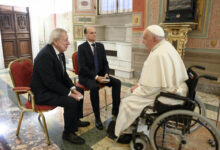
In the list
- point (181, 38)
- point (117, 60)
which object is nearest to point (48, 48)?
point (181, 38)

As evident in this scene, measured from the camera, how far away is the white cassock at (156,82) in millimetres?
1628

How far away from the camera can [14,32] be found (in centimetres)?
597

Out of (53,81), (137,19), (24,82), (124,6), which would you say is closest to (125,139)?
A: (53,81)

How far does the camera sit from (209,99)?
10.7 ft

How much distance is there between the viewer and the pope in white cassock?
1.63m

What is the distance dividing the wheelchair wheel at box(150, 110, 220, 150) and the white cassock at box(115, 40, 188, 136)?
21cm

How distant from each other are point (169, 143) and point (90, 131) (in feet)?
3.00

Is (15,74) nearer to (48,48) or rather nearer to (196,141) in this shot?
(48,48)

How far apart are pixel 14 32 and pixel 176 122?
6.04 metres

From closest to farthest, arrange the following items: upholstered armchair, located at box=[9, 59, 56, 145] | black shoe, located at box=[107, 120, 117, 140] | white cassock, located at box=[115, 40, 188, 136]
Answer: white cassock, located at box=[115, 40, 188, 136] → upholstered armchair, located at box=[9, 59, 56, 145] → black shoe, located at box=[107, 120, 117, 140]

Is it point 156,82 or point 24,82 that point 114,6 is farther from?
point 156,82

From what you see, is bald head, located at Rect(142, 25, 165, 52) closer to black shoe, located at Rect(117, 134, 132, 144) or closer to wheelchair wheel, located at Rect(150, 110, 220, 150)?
wheelchair wheel, located at Rect(150, 110, 220, 150)

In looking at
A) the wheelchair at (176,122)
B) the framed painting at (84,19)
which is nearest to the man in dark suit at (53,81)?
the wheelchair at (176,122)

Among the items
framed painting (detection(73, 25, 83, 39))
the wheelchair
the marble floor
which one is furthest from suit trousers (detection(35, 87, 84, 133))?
framed painting (detection(73, 25, 83, 39))
